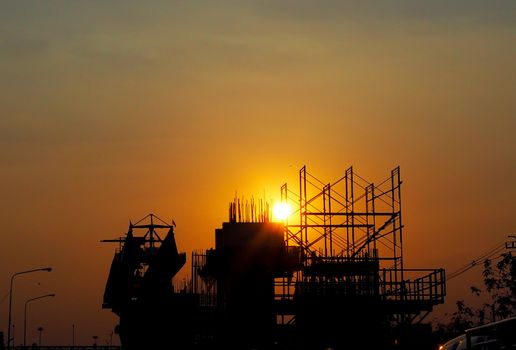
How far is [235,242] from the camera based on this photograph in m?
63.3

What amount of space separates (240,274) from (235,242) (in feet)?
7.68

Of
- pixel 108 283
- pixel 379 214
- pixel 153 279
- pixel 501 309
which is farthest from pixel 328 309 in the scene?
pixel 108 283

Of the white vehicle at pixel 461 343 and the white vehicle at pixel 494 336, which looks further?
the white vehicle at pixel 461 343

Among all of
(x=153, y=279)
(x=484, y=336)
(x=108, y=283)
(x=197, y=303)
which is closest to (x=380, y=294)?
(x=197, y=303)

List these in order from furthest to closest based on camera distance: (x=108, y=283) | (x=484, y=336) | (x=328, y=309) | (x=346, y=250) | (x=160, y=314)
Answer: (x=108, y=283) → (x=160, y=314) → (x=346, y=250) → (x=328, y=309) → (x=484, y=336)

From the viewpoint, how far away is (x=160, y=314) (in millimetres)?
65312

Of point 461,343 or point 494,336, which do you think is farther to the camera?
point 461,343

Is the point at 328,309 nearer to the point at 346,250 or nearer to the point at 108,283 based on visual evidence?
the point at 346,250

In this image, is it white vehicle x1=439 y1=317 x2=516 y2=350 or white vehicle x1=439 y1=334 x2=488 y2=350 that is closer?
white vehicle x1=439 y1=317 x2=516 y2=350

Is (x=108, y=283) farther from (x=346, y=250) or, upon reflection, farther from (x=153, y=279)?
(x=346, y=250)

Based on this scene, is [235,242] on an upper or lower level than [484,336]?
upper

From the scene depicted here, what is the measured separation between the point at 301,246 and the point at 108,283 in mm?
21584

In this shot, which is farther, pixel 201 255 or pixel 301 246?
pixel 201 255

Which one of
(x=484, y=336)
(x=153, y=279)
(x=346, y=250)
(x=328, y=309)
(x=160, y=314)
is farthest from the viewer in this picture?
(x=153, y=279)
